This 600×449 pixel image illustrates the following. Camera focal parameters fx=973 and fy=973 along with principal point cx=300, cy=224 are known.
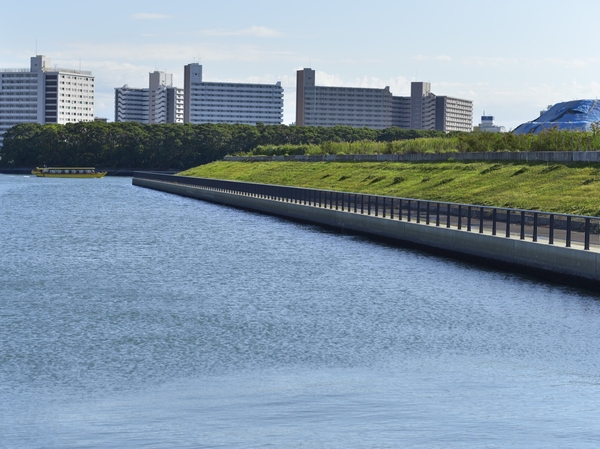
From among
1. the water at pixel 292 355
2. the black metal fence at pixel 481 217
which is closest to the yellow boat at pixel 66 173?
the black metal fence at pixel 481 217

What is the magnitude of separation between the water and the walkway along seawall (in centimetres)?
81

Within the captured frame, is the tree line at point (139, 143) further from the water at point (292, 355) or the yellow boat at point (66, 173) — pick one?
the water at point (292, 355)

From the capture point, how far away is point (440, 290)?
1063 inches

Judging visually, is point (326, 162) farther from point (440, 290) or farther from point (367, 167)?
point (440, 290)

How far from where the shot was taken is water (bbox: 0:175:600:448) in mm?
13000

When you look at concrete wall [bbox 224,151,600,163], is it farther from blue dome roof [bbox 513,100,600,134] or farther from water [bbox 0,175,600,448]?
blue dome roof [bbox 513,100,600,134]

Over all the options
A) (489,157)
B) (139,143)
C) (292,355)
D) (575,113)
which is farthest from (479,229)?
(139,143)

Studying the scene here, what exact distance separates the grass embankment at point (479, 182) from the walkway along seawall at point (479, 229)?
6479 millimetres

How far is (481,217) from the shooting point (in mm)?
33156

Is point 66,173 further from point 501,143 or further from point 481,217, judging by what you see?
point 481,217

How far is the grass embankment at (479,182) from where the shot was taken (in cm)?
4556

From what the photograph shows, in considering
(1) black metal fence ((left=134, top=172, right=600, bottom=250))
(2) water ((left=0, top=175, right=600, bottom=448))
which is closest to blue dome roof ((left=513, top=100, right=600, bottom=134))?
(1) black metal fence ((left=134, top=172, right=600, bottom=250))

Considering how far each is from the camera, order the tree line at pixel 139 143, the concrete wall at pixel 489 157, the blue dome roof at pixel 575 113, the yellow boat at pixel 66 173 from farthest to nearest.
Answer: the tree line at pixel 139 143
the yellow boat at pixel 66 173
the blue dome roof at pixel 575 113
the concrete wall at pixel 489 157

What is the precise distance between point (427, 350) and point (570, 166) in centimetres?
3594
